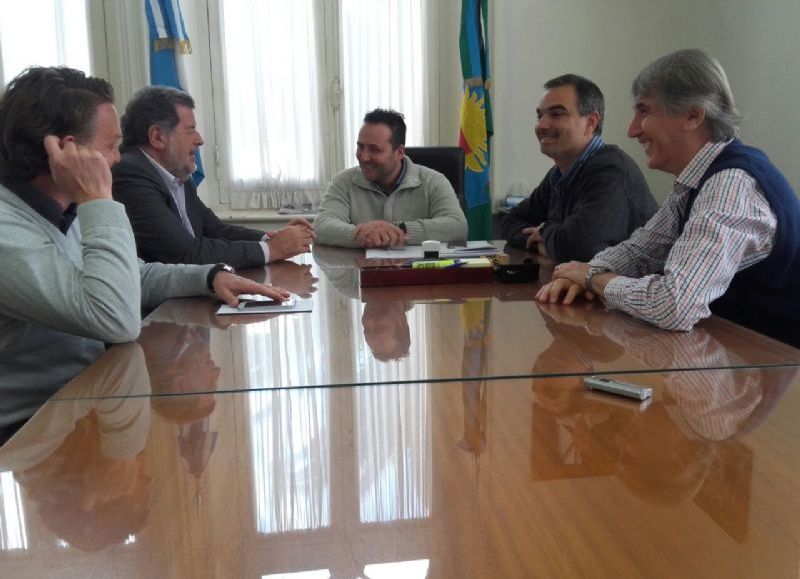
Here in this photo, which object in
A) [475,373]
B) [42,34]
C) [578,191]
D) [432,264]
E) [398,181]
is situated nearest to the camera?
[475,373]

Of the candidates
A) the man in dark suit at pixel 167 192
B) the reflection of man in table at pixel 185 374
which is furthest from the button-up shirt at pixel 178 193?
the reflection of man in table at pixel 185 374

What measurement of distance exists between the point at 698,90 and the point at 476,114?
275 centimetres

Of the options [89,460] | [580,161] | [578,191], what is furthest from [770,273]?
[89,460]

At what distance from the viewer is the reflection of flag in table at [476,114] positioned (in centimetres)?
419

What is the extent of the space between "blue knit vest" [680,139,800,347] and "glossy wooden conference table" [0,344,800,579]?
19.4 inches

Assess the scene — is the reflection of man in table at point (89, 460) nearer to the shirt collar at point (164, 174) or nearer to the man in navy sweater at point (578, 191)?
the shirt collar at point (164, 174)

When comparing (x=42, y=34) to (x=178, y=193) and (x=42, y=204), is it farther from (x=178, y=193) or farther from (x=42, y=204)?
(x=42, y=204)

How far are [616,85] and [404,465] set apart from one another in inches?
161

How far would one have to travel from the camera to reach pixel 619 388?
3.33 feet

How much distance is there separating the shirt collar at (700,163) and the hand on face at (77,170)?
48.0 inches

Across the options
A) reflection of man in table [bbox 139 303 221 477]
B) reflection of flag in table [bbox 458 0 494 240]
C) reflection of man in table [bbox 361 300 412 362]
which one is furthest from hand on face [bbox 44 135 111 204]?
reflection of flag in table [bbox 458 0 494 240]

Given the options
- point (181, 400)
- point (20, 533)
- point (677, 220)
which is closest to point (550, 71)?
point (677, 220)

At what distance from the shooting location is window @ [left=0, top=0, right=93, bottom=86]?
4121 millimetres

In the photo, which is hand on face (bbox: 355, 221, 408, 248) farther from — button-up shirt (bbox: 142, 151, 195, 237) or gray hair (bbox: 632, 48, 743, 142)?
gray hair (bbox: 632, 48, 743, 142)
